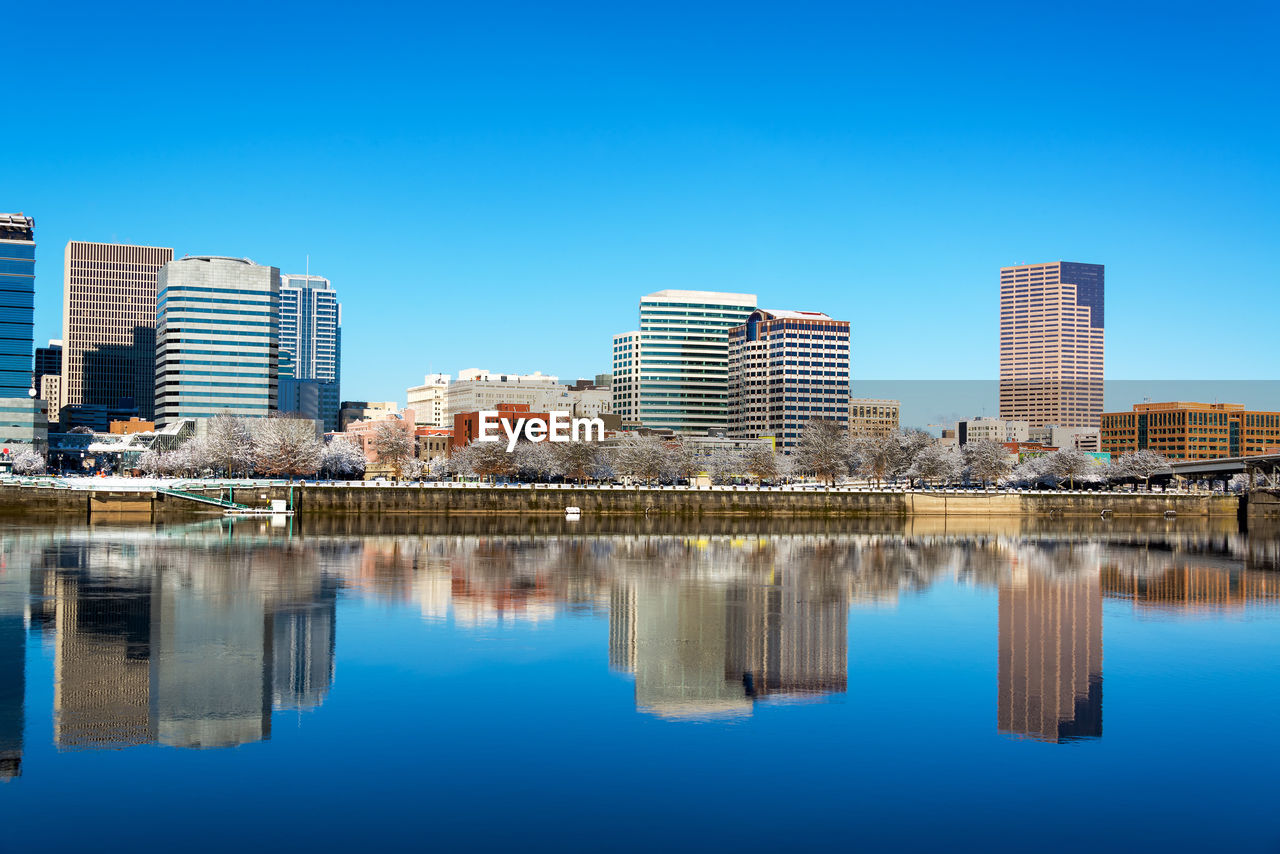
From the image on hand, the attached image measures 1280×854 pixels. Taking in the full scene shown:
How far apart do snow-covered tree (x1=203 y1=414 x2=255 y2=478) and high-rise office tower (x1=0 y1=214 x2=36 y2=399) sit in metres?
47.5

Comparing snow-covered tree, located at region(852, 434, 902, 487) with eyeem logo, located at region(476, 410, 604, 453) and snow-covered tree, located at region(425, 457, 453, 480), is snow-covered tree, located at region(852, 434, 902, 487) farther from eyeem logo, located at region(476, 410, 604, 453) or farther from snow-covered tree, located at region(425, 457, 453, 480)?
snow-covered tree, located at region(425, 457, 453, 480)

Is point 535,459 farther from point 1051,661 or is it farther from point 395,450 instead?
point 1051,661

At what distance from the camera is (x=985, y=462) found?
176 meters

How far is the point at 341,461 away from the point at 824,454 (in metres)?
67.1

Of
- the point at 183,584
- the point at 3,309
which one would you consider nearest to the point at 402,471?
the point at 3,309

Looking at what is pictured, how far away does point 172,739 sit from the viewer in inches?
993

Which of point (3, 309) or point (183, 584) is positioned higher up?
point (3, 309)

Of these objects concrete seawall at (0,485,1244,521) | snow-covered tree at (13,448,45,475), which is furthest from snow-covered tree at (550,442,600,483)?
snow-covered tree at (13,448,45,475)

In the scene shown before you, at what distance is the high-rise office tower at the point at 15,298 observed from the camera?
181 meters

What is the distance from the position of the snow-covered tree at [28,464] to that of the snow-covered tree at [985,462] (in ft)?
445

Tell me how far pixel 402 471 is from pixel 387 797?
169 meters

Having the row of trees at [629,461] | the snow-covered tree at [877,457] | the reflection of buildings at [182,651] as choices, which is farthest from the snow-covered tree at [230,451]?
the reflection of buildings at [182,651]

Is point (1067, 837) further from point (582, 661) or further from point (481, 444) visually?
point (481, 444)

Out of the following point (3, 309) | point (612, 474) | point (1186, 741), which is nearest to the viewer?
point (1186, 741)
